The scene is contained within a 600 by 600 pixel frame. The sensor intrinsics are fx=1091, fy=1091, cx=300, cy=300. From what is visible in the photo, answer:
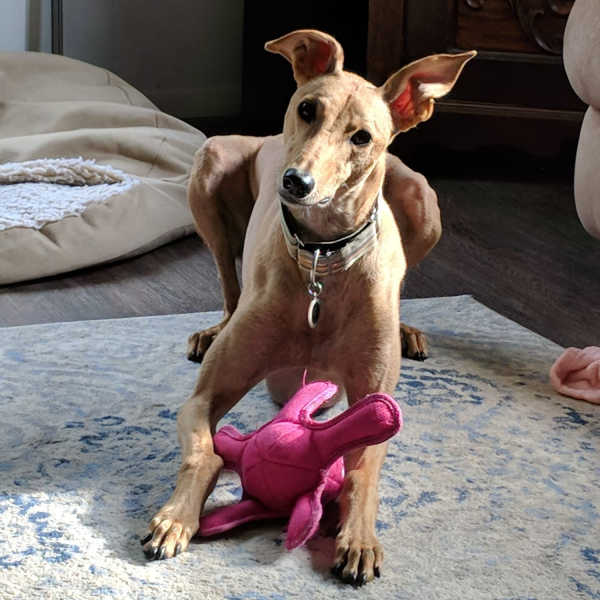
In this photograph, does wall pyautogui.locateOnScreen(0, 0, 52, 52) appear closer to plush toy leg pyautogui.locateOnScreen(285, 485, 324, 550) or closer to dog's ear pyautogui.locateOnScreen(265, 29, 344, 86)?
dog's ear pyautogui.locateOnScreen(265, 29, 344, 86)

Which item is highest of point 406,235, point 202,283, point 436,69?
point 436,69

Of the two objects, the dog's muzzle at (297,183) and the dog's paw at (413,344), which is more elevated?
→ the dog's muzzle at (297,183)

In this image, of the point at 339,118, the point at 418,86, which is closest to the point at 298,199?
the point at 339,118

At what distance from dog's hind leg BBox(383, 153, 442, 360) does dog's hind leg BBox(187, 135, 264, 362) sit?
347mm

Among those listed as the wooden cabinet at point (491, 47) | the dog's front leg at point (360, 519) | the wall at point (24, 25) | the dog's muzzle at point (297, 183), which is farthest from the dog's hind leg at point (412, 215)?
the wall at point (24, 25)

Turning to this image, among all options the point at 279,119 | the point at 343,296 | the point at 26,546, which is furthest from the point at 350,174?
the point at 279,119

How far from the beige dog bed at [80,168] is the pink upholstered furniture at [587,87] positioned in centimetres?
134

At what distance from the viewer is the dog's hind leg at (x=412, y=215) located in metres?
2.61

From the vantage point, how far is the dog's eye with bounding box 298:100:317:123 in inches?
69.1

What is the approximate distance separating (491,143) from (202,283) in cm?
181

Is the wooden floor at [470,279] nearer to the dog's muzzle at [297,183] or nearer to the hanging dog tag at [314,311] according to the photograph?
the hanging dog tag at [314,311]

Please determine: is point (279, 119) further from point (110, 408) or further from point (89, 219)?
point (110, 408)

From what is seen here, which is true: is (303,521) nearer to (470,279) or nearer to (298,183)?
(298,183)

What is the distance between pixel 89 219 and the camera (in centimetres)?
328
